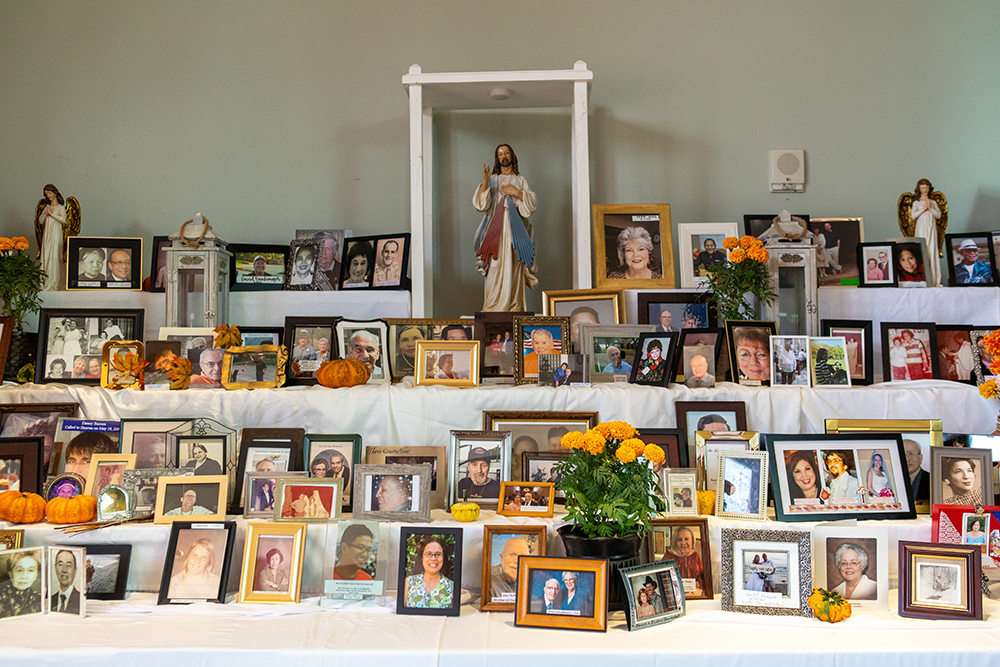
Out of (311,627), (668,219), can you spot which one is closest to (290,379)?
(311,627)

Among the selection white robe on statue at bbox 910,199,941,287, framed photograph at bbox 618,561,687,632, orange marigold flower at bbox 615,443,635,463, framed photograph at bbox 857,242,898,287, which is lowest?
framed photograph at bbox 618,561,687,632

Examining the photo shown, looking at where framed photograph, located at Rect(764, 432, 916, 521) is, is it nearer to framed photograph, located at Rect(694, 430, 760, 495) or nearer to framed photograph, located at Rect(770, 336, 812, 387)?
framed photograph, located at Rect(694, 430, 760, 495)

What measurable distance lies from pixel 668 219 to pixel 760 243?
0.74 meters

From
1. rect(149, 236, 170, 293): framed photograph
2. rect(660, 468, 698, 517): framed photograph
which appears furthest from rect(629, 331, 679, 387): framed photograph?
rect(149, 236, 170, 293): framed photograph

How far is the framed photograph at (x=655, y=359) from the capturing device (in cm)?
307

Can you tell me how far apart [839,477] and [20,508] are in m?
2.57

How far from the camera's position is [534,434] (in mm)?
2895

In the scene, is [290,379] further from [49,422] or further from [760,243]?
[760,243]

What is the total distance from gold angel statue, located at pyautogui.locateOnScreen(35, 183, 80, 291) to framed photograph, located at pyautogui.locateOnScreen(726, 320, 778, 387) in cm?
328

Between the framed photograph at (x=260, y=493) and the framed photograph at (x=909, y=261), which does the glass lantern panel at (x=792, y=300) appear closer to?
the framed photograph at (x=909, y=261)

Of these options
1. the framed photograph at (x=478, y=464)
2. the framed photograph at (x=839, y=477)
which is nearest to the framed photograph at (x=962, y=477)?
the framed photograph at (x=839, y=477)

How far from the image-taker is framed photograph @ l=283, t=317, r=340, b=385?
3398 mm

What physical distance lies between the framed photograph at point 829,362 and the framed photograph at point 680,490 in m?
→ 0.80

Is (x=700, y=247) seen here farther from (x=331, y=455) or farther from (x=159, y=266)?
(x=159, y=266)
